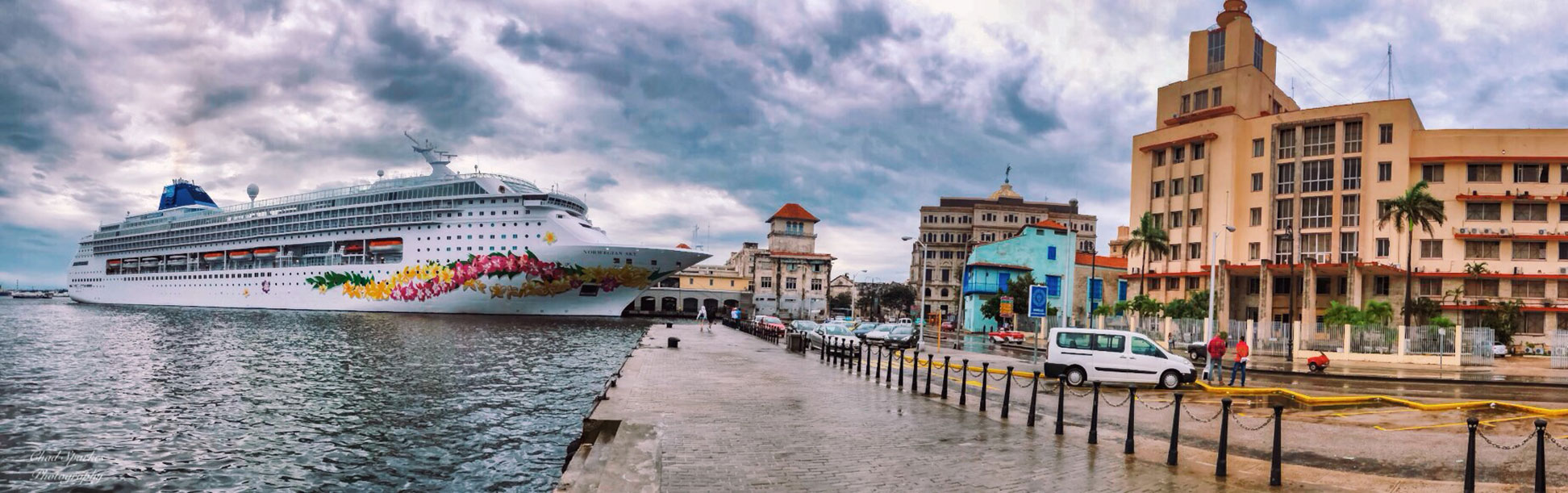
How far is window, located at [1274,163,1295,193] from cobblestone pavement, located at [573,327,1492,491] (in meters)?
46.9

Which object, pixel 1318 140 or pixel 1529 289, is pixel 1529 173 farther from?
pixel 1318 140

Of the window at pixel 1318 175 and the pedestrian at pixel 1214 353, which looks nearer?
the pedestrian at pixel 1214 353

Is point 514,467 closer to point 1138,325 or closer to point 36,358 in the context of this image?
point 36,358

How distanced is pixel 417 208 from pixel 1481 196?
80412mm

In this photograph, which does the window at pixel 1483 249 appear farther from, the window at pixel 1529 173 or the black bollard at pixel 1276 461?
the black bollard at pixel 1276 461

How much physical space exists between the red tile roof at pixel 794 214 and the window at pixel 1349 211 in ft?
250

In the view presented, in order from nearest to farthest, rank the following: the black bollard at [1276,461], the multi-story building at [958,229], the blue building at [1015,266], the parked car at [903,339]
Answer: the black bollard at [1276,461] → the parked car at [903,339] → the blue building at [1015,266] → the multi-story building at [958,229]

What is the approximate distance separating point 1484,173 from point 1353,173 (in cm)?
679

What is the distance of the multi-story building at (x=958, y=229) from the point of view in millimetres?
107938

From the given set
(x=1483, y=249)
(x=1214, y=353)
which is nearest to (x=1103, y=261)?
(x=1483, y=249)

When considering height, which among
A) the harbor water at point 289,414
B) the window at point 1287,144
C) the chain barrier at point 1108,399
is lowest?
the harbor water at point 289,414

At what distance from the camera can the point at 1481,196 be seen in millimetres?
50250

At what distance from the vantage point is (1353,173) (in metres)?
52.3

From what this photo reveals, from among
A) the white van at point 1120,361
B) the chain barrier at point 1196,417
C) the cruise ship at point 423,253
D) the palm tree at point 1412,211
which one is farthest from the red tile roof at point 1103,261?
the chain barrier at point 1196,417
